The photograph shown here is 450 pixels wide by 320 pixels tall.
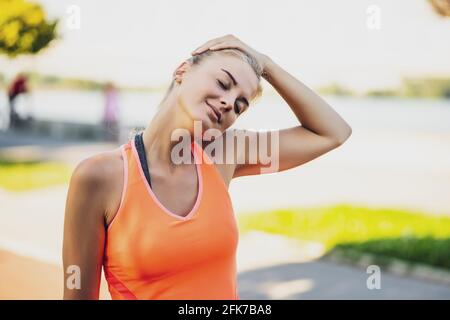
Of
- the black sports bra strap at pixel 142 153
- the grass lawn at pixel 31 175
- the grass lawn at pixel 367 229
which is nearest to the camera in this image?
the black sports bra strap at pixel 142 153

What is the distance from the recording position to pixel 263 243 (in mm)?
6543

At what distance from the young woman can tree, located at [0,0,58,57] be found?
16392mm

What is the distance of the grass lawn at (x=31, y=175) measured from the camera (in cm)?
916

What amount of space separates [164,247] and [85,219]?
258 millimetres

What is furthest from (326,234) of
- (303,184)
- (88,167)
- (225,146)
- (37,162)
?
(37,162)

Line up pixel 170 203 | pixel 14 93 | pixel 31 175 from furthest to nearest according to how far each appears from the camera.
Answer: pixel 14 93
pixel 31 175
pixel 170 203

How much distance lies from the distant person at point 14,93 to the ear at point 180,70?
1755 centimetres

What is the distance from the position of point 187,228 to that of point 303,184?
8649 mm

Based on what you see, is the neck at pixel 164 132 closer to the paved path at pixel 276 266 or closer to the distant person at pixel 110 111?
the paved path at pixel 276 266

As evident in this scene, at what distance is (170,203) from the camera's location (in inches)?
71.6

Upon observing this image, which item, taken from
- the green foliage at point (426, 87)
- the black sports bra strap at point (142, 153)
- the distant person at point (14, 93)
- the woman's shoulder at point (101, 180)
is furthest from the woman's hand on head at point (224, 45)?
the green foliage at point (426, 87)

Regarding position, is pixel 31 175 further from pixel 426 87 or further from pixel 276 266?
pixel 426 87

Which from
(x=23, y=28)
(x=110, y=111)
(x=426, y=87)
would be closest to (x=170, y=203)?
(x=110, y=111)
